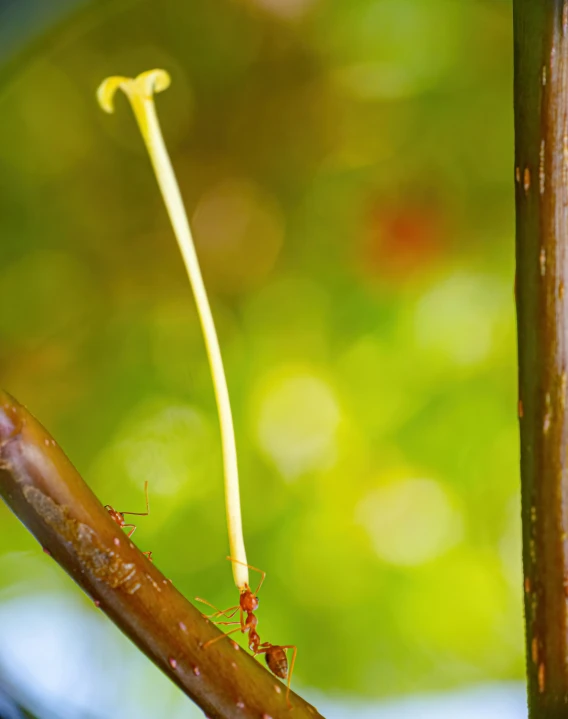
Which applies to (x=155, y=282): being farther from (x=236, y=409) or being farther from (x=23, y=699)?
(x=23, y=699)

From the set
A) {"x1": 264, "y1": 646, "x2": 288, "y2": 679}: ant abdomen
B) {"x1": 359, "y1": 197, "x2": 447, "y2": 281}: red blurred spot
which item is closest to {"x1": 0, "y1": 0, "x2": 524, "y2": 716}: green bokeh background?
{"x1": 359, "y1": 197, "x2": 447, "y2": 281}: red blurred spot

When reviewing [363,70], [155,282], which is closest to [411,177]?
[363,70]

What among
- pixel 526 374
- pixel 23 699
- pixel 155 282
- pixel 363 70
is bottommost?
pixel 23 699

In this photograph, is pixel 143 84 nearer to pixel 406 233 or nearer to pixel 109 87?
pixel 109 87

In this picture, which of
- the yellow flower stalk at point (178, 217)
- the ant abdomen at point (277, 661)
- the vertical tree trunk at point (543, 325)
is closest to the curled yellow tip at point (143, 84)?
the yellow flower stalk at point (178, 217)

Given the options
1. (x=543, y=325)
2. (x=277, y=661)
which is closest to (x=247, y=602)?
(x=277, y=661)

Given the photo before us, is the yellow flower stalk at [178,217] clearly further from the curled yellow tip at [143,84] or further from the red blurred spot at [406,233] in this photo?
the red blurred spot at [406,233]

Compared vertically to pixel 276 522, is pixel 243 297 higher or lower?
higher
